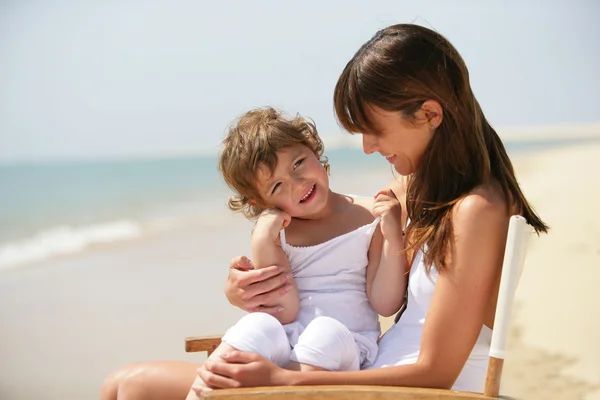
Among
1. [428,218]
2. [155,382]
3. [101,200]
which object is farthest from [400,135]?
[101,200]

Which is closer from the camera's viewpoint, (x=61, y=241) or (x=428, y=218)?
(x=428, y=218)

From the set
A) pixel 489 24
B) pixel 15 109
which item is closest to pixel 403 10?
pixel 489 24

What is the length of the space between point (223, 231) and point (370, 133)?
9.73 meters

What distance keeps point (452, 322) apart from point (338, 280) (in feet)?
1.86

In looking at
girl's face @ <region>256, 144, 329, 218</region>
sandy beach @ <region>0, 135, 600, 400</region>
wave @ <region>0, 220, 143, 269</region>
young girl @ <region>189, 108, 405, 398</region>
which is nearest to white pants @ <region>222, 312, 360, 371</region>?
young girl @ <region>189, 108, 405, 398</region>

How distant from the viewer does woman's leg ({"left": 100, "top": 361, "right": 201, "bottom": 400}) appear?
255 cm

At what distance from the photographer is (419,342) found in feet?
7.82

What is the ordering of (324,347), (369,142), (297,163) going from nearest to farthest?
(324,347) → (369,142) → (297,163)

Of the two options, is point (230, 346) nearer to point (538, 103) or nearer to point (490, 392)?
point (490, 392)

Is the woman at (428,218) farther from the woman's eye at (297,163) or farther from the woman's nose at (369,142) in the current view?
the woman's eye at (297,163)

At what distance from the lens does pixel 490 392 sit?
1935 millimetres

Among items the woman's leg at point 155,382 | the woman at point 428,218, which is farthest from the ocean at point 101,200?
the woman at point 428,218

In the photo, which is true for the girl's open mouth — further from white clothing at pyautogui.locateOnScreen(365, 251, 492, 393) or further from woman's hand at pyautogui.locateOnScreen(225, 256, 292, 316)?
white clothing at pyautogui.locateOnScreen(365, 251, 492, 393)

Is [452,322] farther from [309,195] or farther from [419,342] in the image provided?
[309,195]
